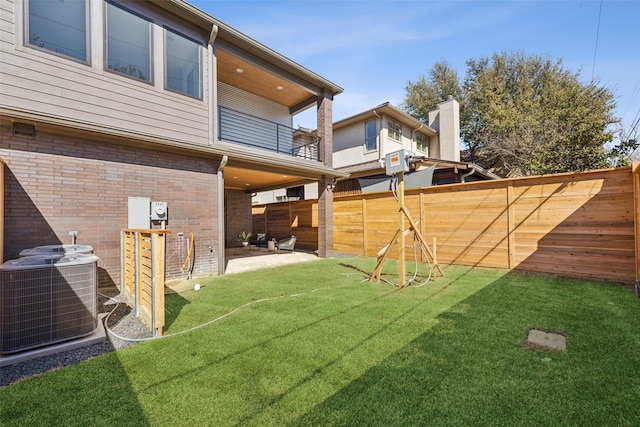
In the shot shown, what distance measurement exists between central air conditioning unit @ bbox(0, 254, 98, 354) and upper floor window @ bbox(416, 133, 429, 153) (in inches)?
688

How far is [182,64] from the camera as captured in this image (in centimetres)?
684

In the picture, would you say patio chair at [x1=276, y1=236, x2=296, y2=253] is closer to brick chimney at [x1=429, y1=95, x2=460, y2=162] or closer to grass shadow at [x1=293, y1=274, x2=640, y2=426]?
grass shadow at [x1=293, y1=274, x2=640, y2=426]

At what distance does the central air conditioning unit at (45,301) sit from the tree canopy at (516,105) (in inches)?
561

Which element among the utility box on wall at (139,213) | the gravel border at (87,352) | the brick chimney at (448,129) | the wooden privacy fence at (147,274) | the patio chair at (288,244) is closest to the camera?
the gravel border at (87,352)

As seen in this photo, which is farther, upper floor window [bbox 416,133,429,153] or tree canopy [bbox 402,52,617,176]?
upper floor window [bbox 416,133,429,153]

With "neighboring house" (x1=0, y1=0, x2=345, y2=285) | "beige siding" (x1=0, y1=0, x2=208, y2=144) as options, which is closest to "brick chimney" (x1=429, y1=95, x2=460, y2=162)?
"neighboring house" (x1=0, y1=0, x2=345, y2=285)

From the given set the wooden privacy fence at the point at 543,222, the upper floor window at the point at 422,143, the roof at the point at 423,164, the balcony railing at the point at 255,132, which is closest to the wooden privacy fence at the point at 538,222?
the wooden privacy fence at the point at 543,222

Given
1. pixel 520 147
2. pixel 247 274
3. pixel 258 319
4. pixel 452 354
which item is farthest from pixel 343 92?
pixel 520 147

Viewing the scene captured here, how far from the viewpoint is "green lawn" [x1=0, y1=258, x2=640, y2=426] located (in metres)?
2.00

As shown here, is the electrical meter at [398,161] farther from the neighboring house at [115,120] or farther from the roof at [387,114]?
the roof at [387,114]

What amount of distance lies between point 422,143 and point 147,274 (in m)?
17.7

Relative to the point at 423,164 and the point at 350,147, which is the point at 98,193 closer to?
the point at 423,164

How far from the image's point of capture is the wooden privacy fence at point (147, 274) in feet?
11.1

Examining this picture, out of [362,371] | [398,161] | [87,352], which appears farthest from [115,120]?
[362,371]
